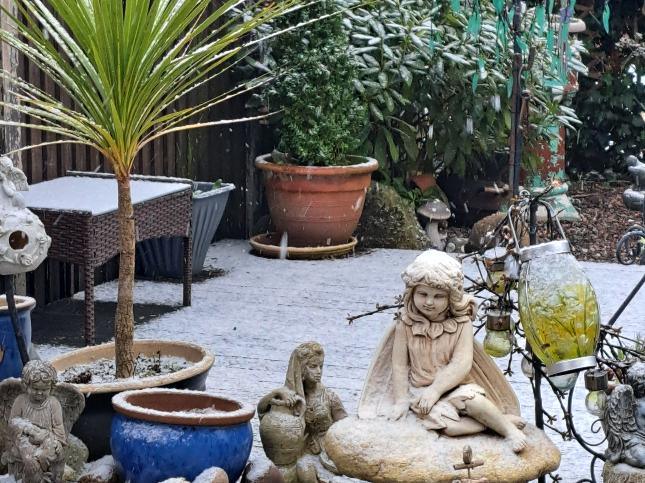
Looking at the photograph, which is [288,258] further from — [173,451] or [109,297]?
[173,451]

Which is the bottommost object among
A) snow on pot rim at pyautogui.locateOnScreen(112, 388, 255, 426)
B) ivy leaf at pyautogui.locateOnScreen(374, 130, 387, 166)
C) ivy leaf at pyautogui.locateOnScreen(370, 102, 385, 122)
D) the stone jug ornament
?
the stone jug ornament

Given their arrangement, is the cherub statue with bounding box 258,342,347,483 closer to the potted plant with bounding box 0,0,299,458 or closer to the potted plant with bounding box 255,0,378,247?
the potted plant with bounding box 0,0,299,458

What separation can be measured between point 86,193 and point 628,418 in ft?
12.2

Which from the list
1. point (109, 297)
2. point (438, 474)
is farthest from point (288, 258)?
point (438, 474)

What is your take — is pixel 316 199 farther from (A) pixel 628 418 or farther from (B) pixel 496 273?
(A) pixel 628 418

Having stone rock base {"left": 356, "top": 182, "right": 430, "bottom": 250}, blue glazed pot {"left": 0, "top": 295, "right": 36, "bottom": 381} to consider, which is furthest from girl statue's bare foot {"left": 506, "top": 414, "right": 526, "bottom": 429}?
stone rock base {"left": 356, "top": 182, "right": 430, "bottom": 250}

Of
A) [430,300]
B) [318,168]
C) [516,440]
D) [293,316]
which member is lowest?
[293,316]

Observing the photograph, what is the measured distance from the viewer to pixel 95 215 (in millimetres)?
5945

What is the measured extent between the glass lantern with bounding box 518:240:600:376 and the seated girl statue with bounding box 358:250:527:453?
0.24 m

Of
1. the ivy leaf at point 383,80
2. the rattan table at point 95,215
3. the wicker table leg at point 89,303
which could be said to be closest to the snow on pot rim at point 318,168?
the ivy leaf at point 383,80

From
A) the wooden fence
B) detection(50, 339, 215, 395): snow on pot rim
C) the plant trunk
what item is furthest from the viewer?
the wooden fence

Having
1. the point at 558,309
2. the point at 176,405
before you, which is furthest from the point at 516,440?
the point at 176,405

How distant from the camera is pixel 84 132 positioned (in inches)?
170

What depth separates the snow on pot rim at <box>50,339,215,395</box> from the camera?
13.8 feet
